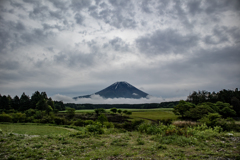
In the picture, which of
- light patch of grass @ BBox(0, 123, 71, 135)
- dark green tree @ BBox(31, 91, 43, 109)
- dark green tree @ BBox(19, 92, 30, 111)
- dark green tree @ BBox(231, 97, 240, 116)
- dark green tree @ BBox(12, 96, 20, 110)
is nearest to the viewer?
light patch of grass @ BBox(0, 123, 71, 135)

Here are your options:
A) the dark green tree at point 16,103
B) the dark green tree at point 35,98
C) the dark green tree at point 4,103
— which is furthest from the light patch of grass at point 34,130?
the dark green tree at point 16,103

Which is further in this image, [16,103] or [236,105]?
[16,103]

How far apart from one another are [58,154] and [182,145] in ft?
24.1

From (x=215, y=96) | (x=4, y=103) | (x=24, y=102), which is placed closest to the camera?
(x=4, y=103)

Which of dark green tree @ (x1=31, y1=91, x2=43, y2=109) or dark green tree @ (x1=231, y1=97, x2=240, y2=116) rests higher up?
dark green tree @ (x1=31, y1=91, x2=43, y2=109)

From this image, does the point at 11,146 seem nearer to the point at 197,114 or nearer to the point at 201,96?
the point at 197,114

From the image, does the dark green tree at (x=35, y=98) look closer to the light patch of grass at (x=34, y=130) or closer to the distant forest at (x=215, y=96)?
the light patch of grass at (x=34, y=130)

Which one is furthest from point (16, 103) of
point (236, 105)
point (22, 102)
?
point (236, 105)

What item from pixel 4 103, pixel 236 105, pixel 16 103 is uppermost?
pixel 4 103

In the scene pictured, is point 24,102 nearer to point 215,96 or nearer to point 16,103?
point 16,103

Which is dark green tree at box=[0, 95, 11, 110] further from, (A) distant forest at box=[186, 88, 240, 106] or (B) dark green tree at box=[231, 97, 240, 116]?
(B) dark green tree at box=[231, 97, 240, 116]

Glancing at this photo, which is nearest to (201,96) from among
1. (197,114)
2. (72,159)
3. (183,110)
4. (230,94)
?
(230,94)

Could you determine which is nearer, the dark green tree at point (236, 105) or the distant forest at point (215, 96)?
the dark green tree at point (236, 105)

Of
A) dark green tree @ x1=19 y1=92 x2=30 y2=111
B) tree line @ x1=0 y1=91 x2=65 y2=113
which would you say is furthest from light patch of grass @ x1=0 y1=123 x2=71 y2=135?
dark green tree @ x1=19 y1=92 x2=30 y2=111
